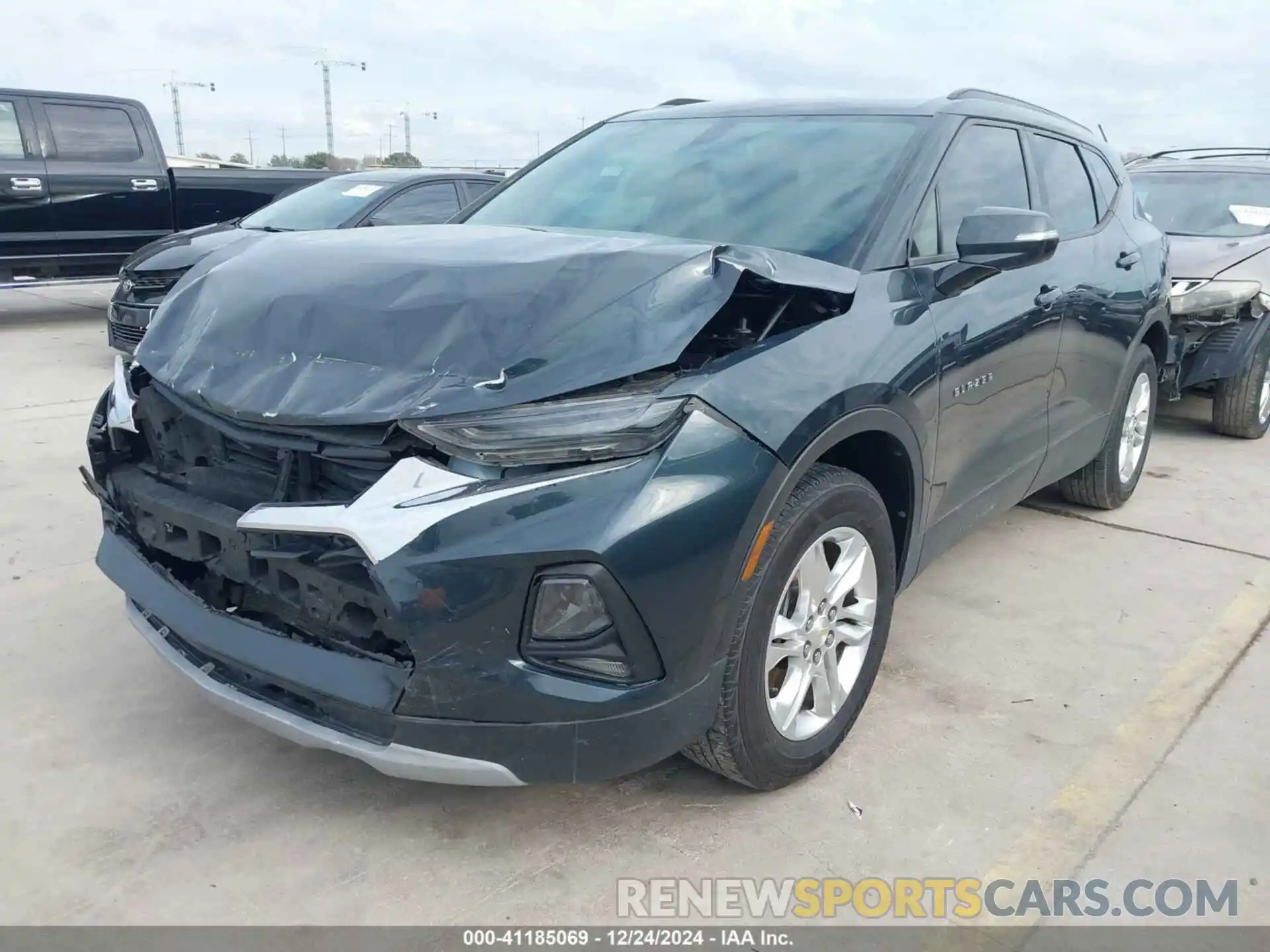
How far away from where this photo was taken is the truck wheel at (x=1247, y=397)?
628 centimetres

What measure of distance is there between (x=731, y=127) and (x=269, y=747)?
2400 millimetres

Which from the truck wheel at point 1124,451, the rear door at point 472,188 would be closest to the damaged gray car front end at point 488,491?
the truck wheel at point 1124,451

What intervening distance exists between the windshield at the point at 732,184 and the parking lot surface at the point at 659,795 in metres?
1.44

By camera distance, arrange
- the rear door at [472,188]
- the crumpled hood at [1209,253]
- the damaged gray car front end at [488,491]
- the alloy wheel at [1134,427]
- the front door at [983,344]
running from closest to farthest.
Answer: the damaged gray car front end at [488,491], the front door at [983,344], the alloy wheel at [1134,427], the crumpled hood at [1209,253], the rear door at [472,188]

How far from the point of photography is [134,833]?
95.7 inches

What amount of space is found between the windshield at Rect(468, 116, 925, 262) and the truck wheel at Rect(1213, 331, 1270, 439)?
4.21 metres

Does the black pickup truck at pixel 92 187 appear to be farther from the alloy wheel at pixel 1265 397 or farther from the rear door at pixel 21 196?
the alloy wheel at pixel 1265 397

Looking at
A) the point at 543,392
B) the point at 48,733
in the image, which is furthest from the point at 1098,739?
the point at 48,733

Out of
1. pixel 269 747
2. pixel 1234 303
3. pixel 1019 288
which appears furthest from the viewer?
pixel 1234 303

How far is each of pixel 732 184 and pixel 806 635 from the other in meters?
1.44

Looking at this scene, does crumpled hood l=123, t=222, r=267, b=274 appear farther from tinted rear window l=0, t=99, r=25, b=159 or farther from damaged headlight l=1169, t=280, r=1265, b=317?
damaged headlight l=1169, t=280, r=1265, b=317

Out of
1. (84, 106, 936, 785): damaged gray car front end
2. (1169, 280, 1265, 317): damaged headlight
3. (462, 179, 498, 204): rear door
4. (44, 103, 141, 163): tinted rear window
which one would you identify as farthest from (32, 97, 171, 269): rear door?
(1169, 280, 1265, 317): damaged headlight

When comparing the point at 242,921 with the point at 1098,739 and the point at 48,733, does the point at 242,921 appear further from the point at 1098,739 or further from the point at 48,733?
the point at 1098,739
